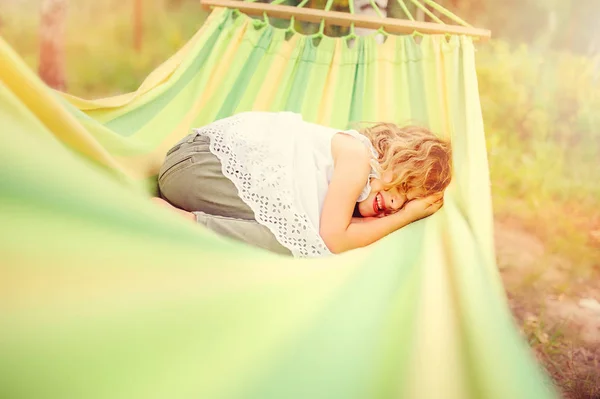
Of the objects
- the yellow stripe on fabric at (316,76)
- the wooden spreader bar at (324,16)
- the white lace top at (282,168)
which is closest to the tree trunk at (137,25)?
the wooden spreader bar at (324,16)

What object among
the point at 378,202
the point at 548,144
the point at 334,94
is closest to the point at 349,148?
the point at 378,202

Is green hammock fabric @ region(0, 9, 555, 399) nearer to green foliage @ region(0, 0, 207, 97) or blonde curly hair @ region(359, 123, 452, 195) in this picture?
blonde curly hair @ region(359, 123, 452, 195)

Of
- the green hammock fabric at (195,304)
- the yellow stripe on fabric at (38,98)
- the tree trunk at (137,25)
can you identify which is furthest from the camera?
the tree trunk at (137,25)

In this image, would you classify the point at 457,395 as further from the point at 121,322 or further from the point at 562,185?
the point at 562,185

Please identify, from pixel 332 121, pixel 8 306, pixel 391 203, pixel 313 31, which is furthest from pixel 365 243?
pixel 313 31

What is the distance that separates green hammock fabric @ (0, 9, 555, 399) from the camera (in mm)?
334

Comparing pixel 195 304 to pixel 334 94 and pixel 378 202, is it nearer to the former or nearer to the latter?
pixel 378 202

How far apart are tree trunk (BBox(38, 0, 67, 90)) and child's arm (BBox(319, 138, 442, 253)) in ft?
2.96

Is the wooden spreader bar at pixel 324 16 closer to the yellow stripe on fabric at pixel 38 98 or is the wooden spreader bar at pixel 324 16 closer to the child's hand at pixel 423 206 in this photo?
the child's hand at pixel 423 206

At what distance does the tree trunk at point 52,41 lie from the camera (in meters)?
1.36

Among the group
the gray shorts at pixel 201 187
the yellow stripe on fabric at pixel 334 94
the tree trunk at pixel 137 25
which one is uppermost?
the tree trunk at pixel 137 25

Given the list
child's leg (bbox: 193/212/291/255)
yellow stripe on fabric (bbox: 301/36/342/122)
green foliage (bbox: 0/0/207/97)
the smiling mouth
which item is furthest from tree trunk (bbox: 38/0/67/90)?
the smiling mouth

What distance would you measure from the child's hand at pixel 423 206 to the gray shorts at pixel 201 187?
0.24 meters

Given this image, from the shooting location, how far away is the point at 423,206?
0.87 metres
